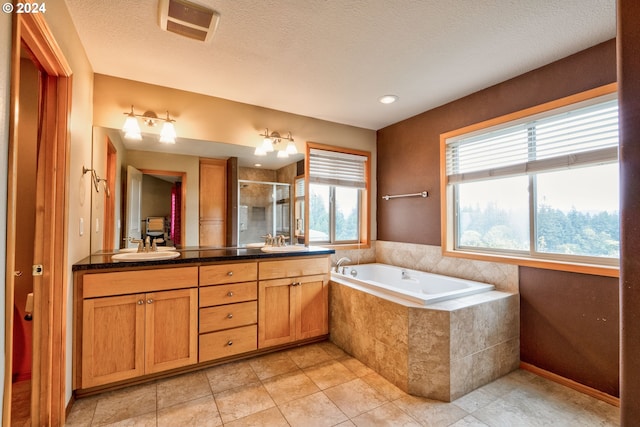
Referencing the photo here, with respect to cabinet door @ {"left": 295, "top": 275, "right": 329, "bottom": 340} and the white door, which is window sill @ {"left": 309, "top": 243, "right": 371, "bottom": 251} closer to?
cabinet door @ {"left": 295, "top": 275, "right": 329, "bottom": 340}

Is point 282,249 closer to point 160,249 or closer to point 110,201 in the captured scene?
point 160,249

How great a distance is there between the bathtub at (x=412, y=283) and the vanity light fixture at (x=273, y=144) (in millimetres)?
1373

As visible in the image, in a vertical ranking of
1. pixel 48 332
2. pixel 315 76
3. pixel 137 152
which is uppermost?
pixel 315 76

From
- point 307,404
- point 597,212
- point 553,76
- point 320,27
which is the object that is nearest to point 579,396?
point 597,212

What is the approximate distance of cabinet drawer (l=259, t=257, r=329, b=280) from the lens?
8.34 feet

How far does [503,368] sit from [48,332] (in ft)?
9.88

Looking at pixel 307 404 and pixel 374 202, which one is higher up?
pixel 374 202

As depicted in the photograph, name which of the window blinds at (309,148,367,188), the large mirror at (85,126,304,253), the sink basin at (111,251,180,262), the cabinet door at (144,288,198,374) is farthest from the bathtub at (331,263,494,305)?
the sink basin at (111,251,180,262)

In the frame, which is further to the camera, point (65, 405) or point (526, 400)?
point (526, 400)

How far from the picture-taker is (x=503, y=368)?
226cm

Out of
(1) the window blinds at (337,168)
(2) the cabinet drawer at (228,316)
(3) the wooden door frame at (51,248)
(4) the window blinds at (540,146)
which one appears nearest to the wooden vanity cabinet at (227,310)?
(2) the cabinet drawer at (228,316)

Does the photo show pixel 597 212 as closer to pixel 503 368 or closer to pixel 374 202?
pixel 503 368

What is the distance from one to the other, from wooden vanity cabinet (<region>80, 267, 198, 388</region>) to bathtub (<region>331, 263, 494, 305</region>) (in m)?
1.38

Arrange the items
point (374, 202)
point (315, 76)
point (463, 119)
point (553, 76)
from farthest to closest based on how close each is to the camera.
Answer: point (374, 202)
point (463, 119)
point (315, 76)
point (553, 76)
